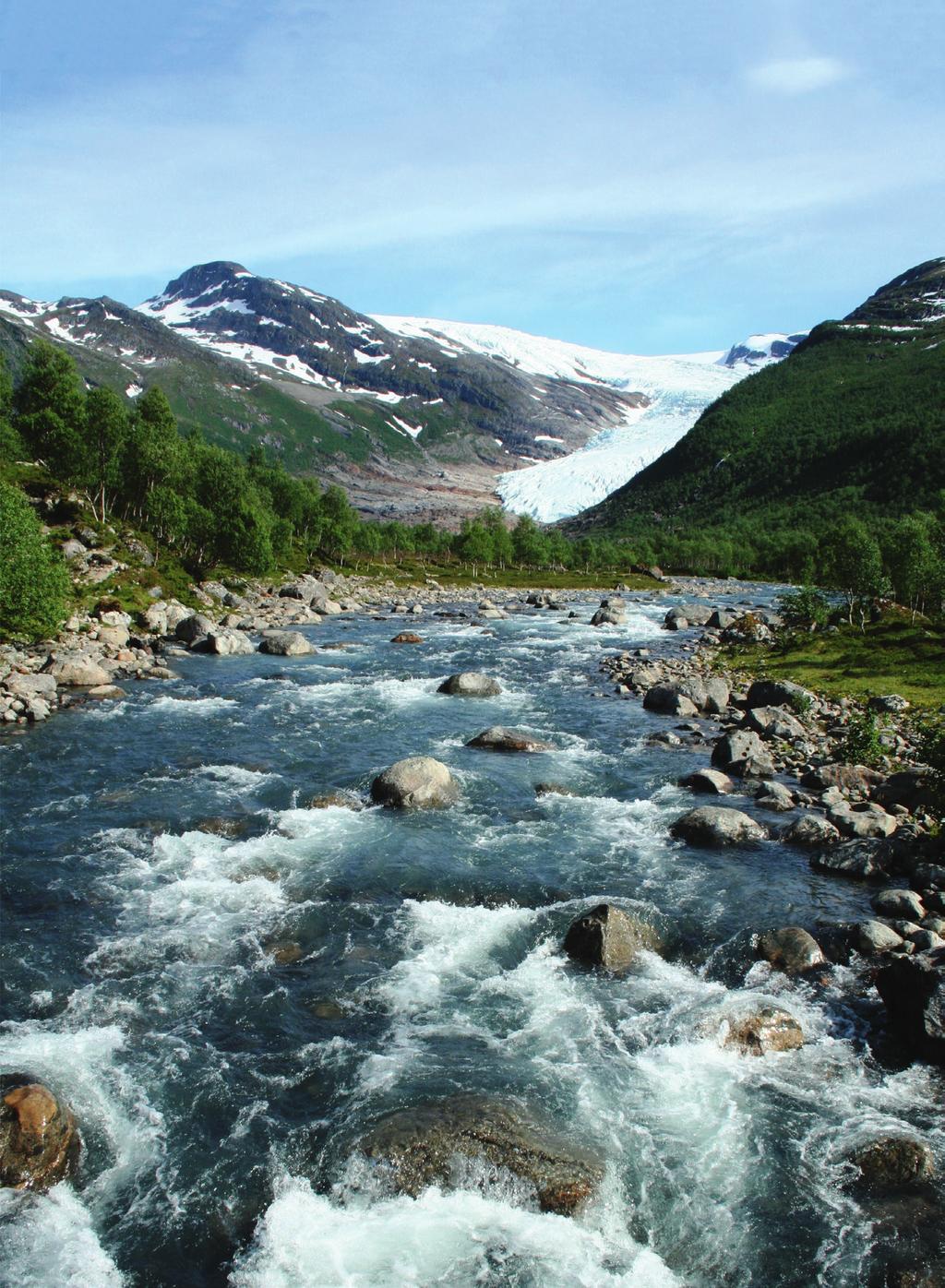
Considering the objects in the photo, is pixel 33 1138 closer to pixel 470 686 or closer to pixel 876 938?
pixel 876 938

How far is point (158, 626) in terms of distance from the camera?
50.2 metres

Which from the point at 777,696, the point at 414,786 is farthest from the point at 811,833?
the point at 777,696

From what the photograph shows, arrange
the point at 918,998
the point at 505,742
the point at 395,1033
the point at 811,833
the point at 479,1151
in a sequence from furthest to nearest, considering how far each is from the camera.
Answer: the point at 505,742, the point at 811,833, the point at 395,1033, the point at 918,998, the point at 479,1151

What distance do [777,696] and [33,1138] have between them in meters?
31.6

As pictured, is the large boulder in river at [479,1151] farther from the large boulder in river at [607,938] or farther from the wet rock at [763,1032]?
the large boulder in river at [607,938]

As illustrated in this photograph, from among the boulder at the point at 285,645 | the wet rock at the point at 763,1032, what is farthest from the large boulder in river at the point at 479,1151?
the boulder at the point at 285,645

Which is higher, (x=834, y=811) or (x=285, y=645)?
(x=285, y=645)

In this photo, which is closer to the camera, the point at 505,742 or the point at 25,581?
the point at 505,742

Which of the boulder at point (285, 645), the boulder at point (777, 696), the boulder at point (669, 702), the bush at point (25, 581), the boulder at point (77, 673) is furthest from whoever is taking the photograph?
the boulder at point (285, 645)

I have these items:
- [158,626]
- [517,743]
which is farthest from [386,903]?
[158,626]

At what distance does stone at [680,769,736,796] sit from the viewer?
24219 mm

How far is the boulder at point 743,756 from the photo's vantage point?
25.6 meters

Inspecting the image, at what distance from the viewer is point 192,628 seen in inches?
1929

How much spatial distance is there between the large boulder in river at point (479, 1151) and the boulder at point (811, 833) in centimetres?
1213
